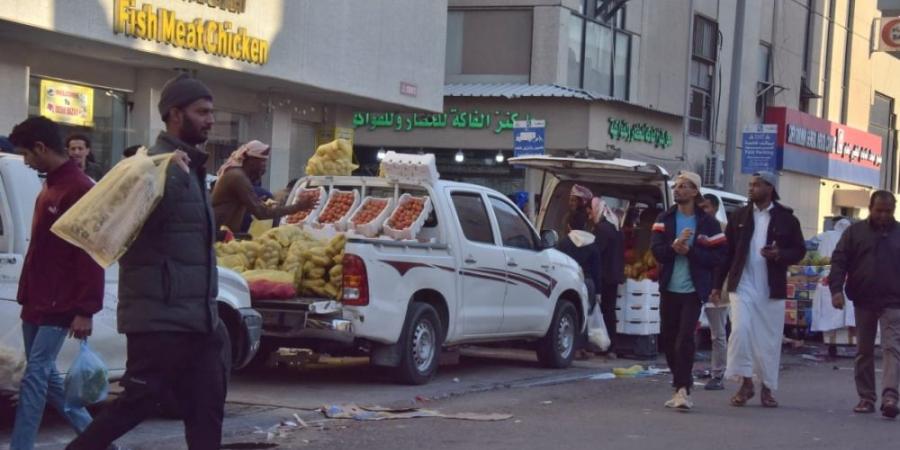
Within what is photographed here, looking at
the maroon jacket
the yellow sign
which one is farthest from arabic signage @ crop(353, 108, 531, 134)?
the maroon jacket

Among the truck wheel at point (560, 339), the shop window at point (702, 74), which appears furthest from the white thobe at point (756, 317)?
the shop window at point (702, 74)

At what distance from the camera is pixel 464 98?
3170 centimetres

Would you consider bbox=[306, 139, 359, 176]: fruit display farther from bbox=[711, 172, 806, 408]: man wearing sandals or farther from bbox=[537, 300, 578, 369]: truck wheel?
bbox=[711, 172, 806, 408]: man wearing sandals

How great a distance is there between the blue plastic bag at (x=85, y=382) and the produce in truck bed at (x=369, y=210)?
6.00 meters

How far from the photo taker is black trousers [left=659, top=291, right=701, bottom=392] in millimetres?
11781

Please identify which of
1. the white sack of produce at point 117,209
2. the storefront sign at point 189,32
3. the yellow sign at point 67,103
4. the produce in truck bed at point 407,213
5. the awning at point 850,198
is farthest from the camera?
the awning at point 850,198

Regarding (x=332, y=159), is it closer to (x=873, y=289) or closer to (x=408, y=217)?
(x=408, y=217)

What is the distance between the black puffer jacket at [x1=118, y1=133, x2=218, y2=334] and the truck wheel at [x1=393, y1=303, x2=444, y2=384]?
6.51 meters

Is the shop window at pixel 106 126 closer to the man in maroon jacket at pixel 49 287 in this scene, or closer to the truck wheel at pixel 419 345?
the truck wheel at pixel 419 345

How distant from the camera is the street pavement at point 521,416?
9805mm

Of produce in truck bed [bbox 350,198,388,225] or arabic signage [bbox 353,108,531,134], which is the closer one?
produce in truck bed [bbox 350,198,388,225]

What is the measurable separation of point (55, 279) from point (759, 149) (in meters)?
24.1

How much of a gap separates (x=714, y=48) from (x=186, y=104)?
32.5 m

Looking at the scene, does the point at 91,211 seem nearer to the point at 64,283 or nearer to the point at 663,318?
the point at 64,283
